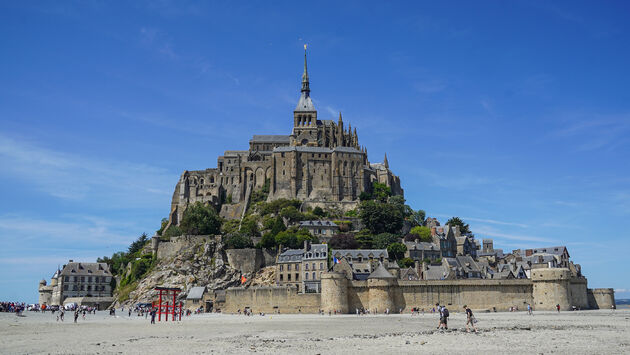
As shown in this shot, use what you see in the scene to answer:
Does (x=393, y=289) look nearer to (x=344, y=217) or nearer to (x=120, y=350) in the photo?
(x=344, y=217)

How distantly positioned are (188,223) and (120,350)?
2241 inches

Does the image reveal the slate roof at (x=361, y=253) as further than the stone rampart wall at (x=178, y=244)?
No

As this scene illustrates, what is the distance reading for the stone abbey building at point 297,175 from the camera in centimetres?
8938

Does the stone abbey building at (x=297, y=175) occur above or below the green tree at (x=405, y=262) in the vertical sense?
above

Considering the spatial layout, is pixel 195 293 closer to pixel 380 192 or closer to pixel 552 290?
pixel 552 290

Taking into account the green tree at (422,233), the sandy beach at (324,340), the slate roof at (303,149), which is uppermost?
the slate roof at (303,149)

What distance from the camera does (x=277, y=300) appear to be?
176 feet

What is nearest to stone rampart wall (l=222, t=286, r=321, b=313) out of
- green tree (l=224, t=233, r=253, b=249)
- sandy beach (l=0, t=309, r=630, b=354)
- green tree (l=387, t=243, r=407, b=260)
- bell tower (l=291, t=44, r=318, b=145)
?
green tree (l=224, t=233, r=253, b=249)

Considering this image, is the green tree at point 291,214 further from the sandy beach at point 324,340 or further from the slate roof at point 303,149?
the sandy beach at point 324,340

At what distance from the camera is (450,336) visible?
2647 cm

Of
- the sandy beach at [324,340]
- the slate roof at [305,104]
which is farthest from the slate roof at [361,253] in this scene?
the slate roof at [305,104]

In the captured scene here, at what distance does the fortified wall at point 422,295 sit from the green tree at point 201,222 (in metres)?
24.0

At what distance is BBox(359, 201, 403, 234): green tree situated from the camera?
247 ft

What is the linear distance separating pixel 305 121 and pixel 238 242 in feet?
127
